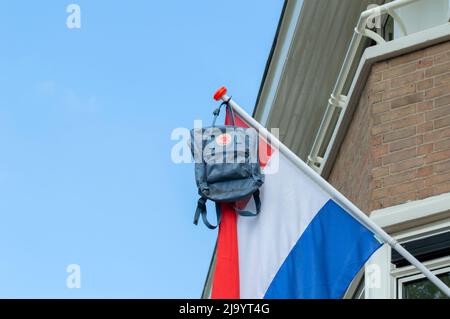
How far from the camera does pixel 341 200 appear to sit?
11.9 meters

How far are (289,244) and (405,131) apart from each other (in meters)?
1.77

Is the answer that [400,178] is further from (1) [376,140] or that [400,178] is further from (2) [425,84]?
(2) [425,84]

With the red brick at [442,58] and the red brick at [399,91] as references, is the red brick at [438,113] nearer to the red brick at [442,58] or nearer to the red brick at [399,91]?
the red brick at [399,91]

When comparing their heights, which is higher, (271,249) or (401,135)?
(401,135)

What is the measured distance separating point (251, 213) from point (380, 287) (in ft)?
3.77

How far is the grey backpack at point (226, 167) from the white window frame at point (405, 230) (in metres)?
1.11

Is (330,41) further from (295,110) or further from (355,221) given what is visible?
(355,221)

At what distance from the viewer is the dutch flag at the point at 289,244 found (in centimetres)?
1175

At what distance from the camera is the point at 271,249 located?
1216 cm

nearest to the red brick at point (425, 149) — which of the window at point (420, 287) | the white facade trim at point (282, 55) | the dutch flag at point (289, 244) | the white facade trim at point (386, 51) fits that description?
the white facade trim at point (386, 51)

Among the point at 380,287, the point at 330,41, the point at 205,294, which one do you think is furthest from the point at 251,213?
the point at 205,294

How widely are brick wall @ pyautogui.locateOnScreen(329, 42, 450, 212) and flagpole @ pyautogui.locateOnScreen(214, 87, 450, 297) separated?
866mm

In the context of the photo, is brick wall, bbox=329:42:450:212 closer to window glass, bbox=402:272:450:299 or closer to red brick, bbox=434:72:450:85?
red brick, bbox=434:72:450:85

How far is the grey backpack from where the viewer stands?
12297 millimetres
